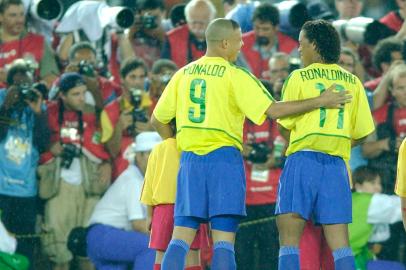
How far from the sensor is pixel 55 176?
13.4m

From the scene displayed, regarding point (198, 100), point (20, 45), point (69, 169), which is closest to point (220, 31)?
point (198, 100)

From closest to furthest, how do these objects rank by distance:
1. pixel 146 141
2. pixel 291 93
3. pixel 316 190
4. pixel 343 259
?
pixel 343 259 < pixel 316 190 < pixel 291 93 < pixel 146 141

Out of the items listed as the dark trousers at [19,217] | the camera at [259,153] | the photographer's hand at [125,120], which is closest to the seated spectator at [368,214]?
the camera at [259,153]

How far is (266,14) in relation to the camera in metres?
14.0

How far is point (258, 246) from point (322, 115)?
3.69 meters

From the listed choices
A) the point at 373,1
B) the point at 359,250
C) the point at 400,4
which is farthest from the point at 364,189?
the point at 373,1

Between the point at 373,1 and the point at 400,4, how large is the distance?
9.67ft

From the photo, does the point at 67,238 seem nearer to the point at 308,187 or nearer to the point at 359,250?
the point at 359,250

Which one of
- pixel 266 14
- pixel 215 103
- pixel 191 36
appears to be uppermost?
pixel 266 14

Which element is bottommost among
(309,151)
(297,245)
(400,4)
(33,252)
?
(33,252)

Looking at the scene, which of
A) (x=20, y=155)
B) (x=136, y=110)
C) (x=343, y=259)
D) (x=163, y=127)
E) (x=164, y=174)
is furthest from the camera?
(x=136, y=110)

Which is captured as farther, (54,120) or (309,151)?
(54,120)

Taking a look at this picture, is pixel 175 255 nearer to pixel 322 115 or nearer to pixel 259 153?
pixel 322 115

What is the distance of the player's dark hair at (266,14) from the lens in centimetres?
1401
